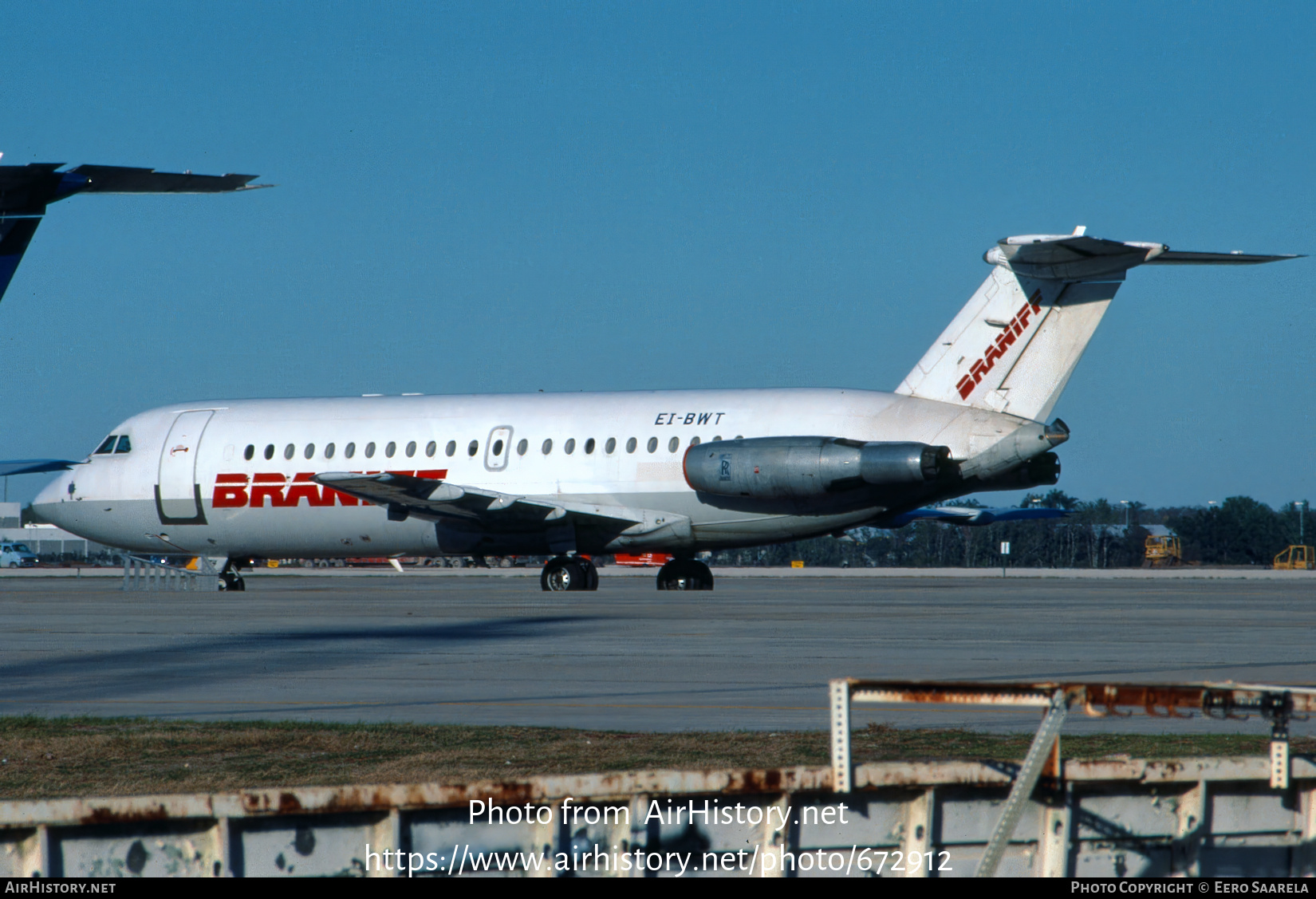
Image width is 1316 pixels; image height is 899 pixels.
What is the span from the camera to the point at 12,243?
14.0 meters

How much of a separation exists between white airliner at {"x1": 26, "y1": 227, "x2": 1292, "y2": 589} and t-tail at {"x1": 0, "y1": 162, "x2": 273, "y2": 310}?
49.2ft

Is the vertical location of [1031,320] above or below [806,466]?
above

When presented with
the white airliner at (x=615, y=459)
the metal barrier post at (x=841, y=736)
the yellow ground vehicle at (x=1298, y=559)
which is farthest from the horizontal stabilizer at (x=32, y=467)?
the yellow ground vehicle at (x=1298, y=559)

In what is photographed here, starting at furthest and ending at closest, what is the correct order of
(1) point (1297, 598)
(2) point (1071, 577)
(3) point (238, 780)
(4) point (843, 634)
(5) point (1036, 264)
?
(2) point (1071, 577)
(1) point (1297, 598)
(5) point (1036, 264)
(4) point (843, 634)
(3) point (238, 780)

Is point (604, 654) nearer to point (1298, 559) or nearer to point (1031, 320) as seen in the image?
point (1031, 320)

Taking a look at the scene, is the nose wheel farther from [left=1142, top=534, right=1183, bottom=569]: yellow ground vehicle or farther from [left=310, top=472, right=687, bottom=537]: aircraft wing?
[left=1142, top=534, right=1183, bottom=569]: yellow ground vehicle

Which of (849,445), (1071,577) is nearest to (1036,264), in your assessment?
(849,445)

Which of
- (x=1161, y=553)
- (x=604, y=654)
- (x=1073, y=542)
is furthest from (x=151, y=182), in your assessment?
(x=1073, y=542)

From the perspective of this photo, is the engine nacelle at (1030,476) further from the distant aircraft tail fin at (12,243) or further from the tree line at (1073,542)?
the tree line at (1073,542)

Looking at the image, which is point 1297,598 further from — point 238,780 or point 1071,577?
point 238,780

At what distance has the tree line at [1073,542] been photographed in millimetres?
101812

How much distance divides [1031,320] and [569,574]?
1134 cm
